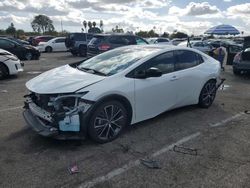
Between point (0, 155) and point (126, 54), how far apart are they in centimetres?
285

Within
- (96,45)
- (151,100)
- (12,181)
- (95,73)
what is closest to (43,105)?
(95,73)

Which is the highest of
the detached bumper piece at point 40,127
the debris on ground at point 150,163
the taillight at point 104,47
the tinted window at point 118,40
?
the tinted window at point 118,40

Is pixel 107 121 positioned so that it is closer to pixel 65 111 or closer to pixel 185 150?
pixel 65 111

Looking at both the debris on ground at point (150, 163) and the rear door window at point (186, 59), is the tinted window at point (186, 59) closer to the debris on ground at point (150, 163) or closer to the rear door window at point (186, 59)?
the rear door window at point (186, 59)

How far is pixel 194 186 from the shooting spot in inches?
140

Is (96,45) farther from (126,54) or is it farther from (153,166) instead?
(153,166)

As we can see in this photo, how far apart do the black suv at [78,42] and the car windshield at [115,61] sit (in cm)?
1800

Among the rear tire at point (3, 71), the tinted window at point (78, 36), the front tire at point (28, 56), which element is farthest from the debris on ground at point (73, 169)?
the tinted window at point (78, 36)

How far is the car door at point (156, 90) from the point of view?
16.7ft

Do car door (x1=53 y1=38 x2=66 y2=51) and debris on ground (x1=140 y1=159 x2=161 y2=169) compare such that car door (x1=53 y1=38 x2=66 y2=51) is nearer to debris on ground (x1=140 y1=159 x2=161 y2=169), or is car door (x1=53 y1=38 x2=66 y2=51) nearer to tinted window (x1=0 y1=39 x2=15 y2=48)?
tinted window (x1=0 y1=39 x2=15 y2=48)

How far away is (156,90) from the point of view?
209 inches

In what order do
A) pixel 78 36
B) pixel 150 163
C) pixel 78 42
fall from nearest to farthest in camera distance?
1. pixel 150 163
2. pixel 78 42
3. pixel 78 36

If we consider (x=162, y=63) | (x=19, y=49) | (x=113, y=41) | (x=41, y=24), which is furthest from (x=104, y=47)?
(x=41, y=24)

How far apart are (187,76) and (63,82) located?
269 cm
